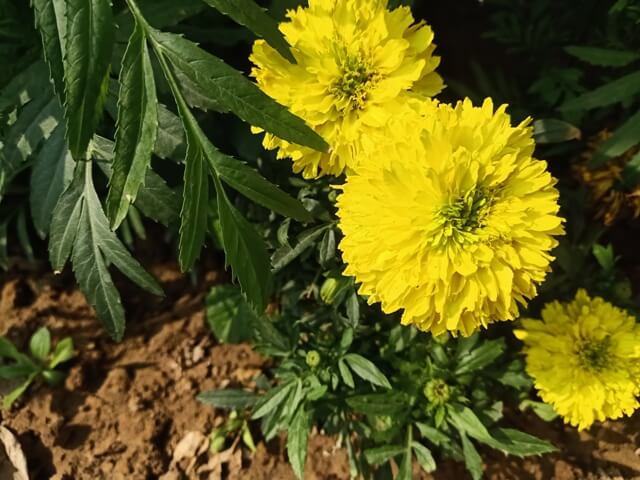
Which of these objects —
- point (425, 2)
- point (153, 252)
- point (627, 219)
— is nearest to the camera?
point (627, 219)

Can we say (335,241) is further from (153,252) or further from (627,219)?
(627,219)

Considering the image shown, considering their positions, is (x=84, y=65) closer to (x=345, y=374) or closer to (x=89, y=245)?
(x=89, y=245)

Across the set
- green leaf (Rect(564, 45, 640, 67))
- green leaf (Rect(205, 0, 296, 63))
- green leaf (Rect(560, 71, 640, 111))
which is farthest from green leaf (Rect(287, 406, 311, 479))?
green leaf (Rect(564, 45, 640, 67))

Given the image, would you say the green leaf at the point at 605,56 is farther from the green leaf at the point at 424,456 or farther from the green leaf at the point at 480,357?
the green leaf at the point at 424,456

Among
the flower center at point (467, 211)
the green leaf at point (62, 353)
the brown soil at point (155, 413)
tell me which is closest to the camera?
the flower center at point (467, 211)

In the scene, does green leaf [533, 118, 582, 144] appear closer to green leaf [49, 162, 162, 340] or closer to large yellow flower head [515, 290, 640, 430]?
large yellow flower head [515, 290, 640, 430]

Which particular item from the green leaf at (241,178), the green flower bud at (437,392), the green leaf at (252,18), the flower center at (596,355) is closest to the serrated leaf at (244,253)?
the green leaf at (241,178)

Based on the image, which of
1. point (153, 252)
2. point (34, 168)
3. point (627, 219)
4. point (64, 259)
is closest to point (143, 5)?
point (34, 168)
